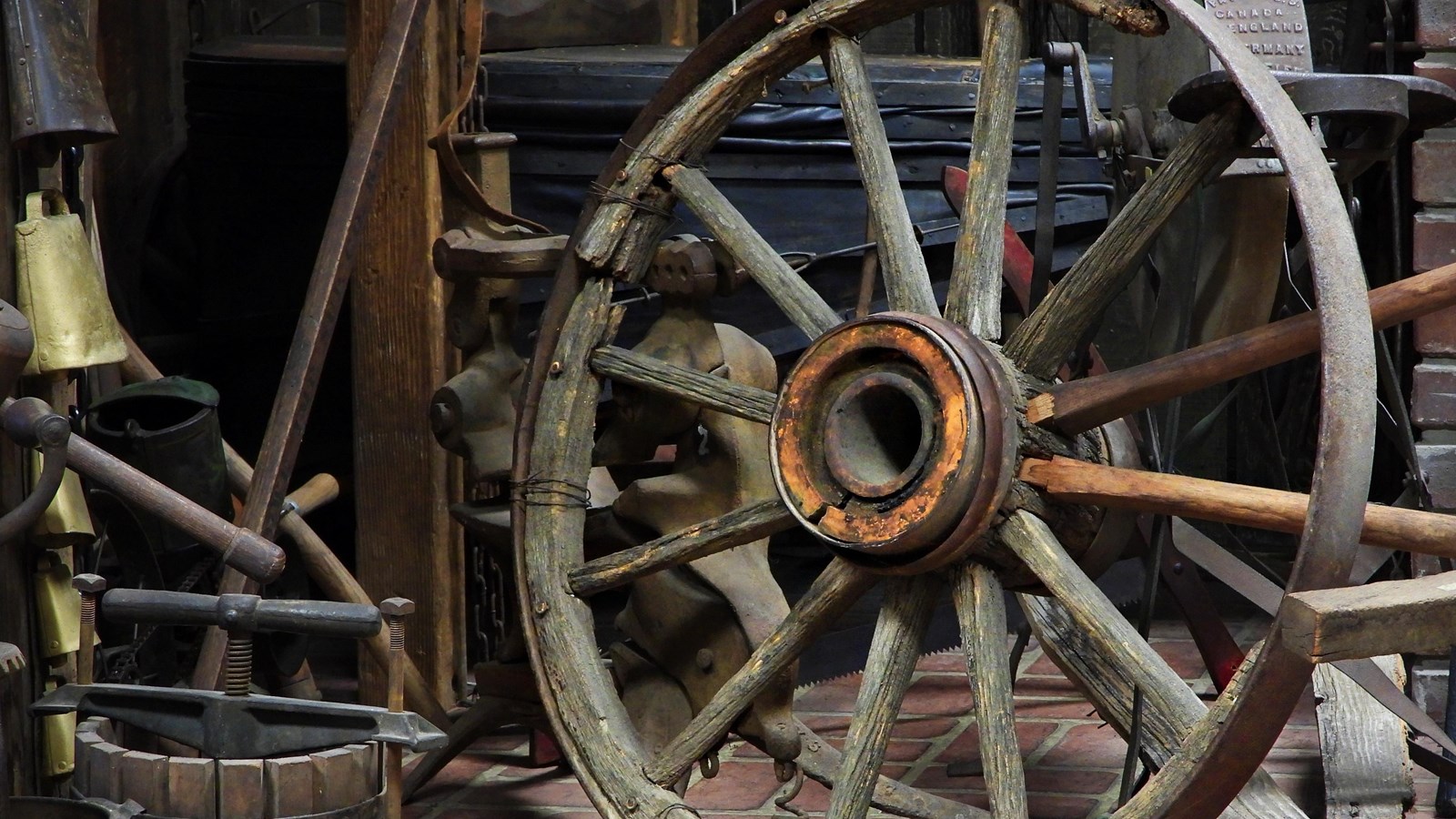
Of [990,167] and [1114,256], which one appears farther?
[990,167]

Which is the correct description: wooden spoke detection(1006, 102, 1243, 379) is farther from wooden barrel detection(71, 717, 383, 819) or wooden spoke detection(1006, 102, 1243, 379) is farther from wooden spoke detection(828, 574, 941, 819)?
wooden barrel detection(71, 717, 383, 819)

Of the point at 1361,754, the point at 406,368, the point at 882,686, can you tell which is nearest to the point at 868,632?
the point at 406,368

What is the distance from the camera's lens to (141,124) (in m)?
6.33

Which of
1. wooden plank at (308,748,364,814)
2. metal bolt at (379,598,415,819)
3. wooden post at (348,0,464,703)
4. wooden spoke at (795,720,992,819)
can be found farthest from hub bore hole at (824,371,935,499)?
wooden post at (348,0,464,703)

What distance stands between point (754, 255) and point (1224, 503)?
104cm

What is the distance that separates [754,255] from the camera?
3209mm

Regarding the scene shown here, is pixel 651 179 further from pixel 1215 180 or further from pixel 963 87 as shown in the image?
pixel 963 87

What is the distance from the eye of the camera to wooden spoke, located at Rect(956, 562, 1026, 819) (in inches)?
105

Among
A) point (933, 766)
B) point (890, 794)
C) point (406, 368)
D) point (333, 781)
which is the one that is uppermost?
point (406, 368)

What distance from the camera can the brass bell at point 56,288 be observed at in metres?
3.23

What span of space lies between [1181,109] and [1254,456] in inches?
142

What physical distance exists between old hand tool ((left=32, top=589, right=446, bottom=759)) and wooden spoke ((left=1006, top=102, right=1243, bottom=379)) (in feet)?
3.61

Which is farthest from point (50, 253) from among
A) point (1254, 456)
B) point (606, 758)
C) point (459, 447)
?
point (1254, 456)

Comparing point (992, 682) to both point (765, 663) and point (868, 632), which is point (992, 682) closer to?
point (765, 663)
